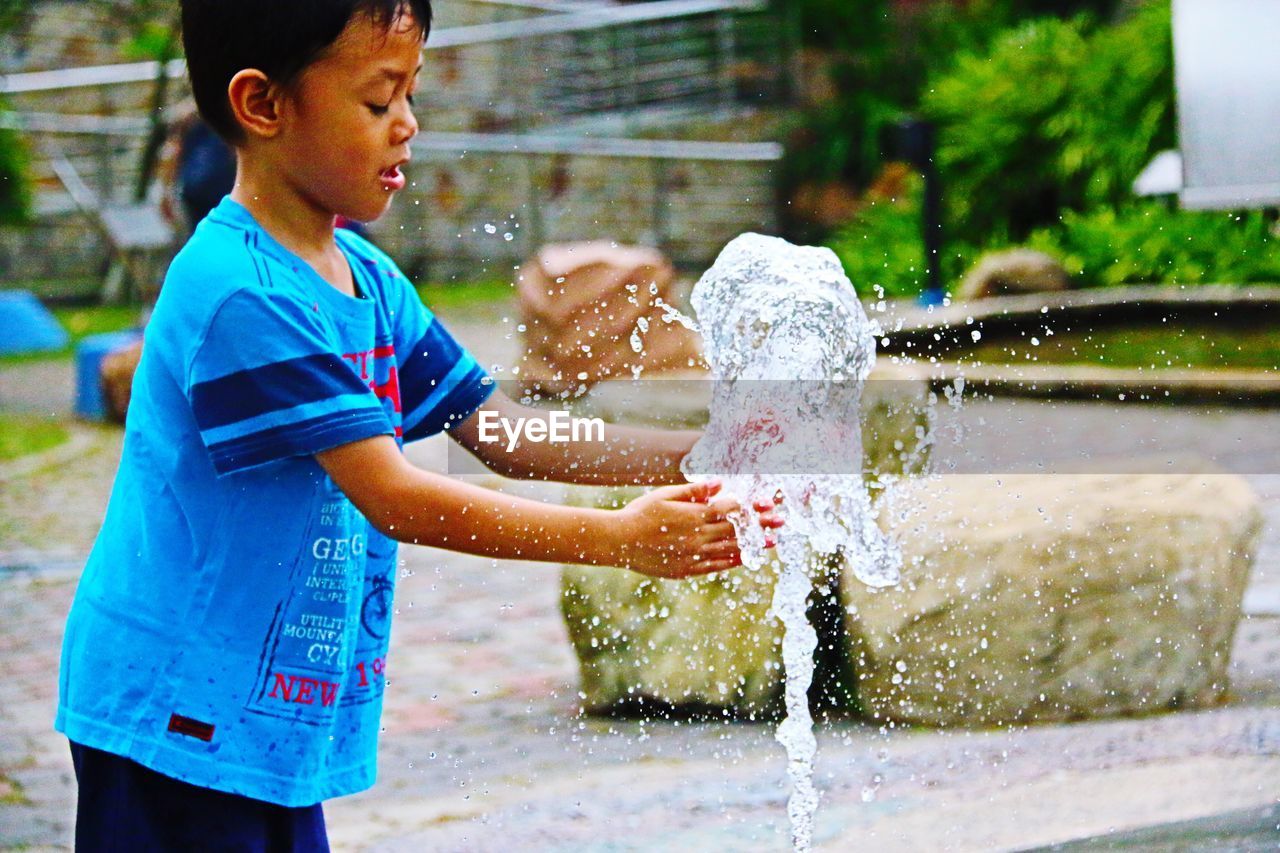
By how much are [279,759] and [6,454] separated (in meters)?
5.85

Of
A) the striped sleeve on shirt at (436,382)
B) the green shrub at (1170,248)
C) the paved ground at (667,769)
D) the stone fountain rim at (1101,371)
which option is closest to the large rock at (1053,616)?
the paved ground at (667,769)

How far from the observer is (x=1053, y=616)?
3398 mm

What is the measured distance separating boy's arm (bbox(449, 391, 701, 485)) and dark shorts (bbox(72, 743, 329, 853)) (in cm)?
51

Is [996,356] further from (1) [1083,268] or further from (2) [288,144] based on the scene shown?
(2) [288,144]

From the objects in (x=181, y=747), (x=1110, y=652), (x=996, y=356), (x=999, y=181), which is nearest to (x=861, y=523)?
(x=1110, y=652)

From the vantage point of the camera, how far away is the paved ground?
2.81 metres

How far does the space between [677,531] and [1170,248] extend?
849 centimetres

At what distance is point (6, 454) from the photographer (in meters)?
7.05

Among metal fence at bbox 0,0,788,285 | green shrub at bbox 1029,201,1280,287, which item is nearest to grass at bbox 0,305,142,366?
metal fence at bbox 0,0,788,285

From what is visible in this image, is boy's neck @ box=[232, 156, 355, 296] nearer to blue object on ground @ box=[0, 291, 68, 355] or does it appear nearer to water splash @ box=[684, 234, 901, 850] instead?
water splash @ box=[684, 234, 901, 850]

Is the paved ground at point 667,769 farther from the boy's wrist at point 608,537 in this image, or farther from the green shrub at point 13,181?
the green shrub at point 13,181

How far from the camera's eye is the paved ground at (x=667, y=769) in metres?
2.81

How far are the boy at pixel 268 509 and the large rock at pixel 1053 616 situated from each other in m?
1.78

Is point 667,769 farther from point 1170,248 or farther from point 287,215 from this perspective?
point 1170,248
